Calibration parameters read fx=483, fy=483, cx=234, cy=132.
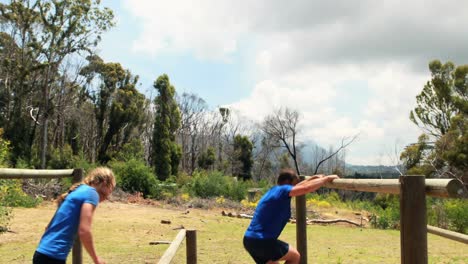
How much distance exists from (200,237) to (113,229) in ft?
8.70

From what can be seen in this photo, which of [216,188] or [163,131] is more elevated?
[163,131]

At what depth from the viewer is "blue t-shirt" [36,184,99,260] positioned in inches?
139

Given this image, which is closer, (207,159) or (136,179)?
(136,179)

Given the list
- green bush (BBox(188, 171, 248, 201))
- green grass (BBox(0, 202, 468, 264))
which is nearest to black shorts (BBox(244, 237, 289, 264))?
green grass (BBox(0, 202, 468, 264))

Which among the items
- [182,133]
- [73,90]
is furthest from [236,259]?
[182,133]

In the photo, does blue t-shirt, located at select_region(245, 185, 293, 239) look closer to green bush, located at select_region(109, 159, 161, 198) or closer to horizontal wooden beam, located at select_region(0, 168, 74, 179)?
horizontal wooden beam, located at select_region(0, 168, 74, 179)

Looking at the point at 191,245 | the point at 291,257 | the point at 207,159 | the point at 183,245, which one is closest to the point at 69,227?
the point at 291,257

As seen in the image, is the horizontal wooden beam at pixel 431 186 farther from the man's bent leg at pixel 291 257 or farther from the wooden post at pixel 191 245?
the wooden post at pixel 191 245

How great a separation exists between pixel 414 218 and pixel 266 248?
1823mm

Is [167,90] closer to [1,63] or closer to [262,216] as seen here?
[1,63]

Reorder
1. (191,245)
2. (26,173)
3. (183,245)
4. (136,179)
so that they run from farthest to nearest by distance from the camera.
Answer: (136,179)
(183,245)
(191,245)
(26,173)

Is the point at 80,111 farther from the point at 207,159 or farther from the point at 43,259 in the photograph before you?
the point at 43,259

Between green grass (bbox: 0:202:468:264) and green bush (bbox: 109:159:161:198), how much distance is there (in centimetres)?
709

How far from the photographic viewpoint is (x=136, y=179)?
83.6 ft
